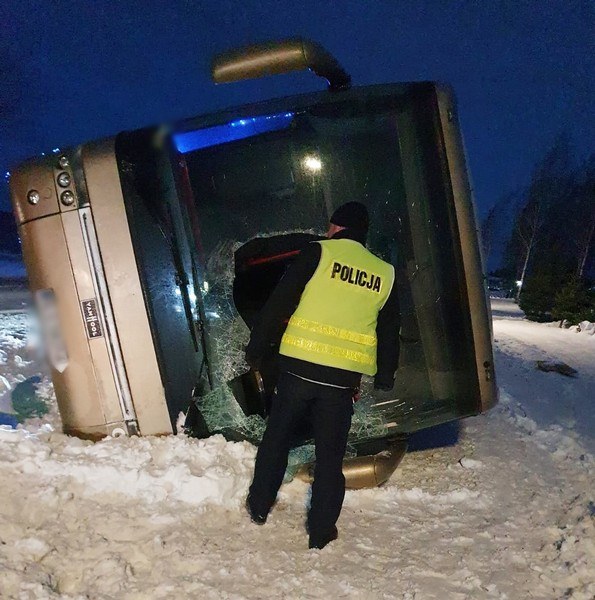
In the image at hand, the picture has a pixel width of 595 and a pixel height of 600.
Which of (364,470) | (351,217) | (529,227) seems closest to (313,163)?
(351,217)

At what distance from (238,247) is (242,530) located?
1.91m

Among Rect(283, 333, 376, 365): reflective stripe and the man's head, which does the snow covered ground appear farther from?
the man's head

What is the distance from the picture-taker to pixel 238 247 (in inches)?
141

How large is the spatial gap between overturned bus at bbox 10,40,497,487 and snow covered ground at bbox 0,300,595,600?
0.25 metres

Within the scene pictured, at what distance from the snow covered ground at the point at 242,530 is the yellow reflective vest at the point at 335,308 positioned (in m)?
0.91

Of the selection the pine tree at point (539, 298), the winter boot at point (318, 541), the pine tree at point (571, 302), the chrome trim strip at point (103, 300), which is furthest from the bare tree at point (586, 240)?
the chrome trim strip at point (103, 300)

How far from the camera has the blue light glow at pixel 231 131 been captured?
292cm

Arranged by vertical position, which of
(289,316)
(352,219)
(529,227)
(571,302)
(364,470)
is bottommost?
(529,227)

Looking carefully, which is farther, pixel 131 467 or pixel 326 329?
pixel 131 467

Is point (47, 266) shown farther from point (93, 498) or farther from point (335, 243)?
point (335, 243)

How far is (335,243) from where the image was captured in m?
2.44

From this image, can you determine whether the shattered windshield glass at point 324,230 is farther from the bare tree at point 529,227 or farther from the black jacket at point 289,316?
the bare tree at point 529,227

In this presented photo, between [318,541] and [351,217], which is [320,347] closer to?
[351,217]

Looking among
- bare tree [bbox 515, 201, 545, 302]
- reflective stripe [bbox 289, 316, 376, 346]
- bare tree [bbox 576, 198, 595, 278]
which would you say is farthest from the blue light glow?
bare tree [bbox 515, 201, 545, 302]
